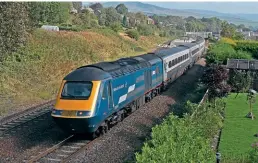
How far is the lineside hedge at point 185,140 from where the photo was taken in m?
10.8

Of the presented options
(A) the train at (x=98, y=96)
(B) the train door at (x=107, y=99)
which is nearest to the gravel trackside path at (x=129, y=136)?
(A) the train at (x=98, y=96)

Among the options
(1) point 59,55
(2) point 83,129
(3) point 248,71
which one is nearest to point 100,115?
(2) point 83,129

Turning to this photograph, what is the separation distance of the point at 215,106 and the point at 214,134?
3708 millimetres

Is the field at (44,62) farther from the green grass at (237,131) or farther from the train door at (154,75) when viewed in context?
the green grass at (237,131)

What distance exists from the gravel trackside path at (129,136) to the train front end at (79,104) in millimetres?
961

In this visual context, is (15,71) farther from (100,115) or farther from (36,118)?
(100,115)

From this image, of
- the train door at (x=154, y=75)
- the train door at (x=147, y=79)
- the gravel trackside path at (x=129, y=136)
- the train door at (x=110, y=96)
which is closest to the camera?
the gravel trackside path at (x=129, y=136)

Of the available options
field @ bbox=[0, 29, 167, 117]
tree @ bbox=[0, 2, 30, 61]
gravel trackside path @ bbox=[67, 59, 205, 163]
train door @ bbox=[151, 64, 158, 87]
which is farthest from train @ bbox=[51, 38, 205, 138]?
tree @ bbox=[0, 2, 30, 61]

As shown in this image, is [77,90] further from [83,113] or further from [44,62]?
[44,62]

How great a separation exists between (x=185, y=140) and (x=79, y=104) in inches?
179

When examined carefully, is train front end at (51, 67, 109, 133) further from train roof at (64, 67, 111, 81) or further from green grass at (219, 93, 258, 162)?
green grass at (219, 93, 258, 162)

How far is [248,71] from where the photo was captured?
26516mm

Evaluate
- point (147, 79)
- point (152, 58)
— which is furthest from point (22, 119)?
point (152, 58)

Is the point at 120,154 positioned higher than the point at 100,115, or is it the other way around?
the point at 100,115
